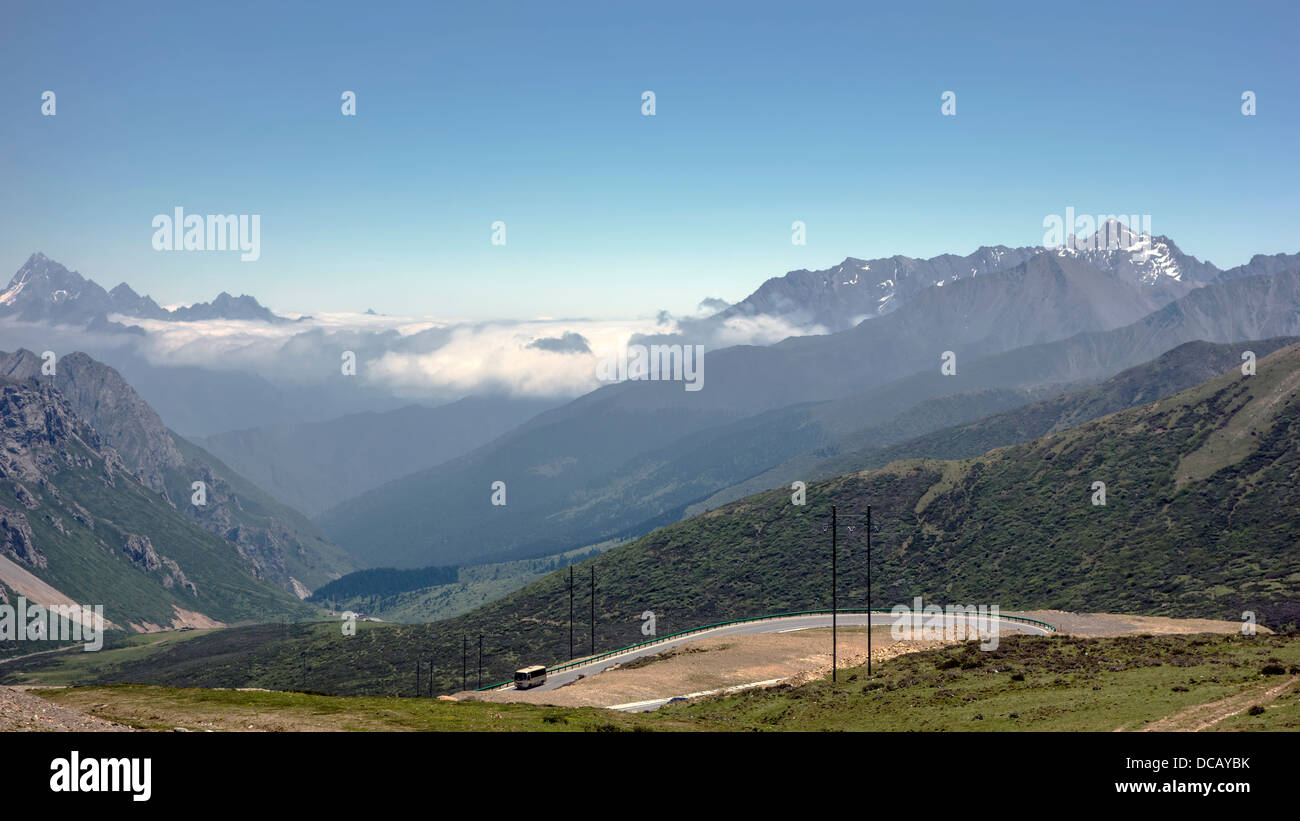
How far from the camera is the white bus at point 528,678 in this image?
332 feet

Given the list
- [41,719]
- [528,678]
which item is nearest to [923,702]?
[528,678]

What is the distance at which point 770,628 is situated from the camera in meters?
128

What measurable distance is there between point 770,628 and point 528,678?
1547 inches

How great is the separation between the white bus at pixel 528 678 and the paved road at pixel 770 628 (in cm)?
111

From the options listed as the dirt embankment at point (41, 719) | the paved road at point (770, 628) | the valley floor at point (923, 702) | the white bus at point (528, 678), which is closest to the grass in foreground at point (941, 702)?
the valley floor at point (923, 702)

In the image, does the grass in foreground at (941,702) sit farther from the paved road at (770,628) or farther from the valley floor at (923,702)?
the paved road at (770,628)

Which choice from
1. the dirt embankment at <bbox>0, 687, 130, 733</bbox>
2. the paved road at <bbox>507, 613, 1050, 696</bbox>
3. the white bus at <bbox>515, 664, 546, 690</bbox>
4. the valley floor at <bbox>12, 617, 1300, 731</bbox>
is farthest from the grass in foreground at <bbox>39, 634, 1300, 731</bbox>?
the paved road at <bbox>507, 613, 1050, 696</bbox>

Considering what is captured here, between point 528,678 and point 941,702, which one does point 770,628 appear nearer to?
point 528,678

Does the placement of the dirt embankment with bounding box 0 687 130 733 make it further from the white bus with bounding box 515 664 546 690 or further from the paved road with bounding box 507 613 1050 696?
the paved road with bounding box 507 613 1050 696

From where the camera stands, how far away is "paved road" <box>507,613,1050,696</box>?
111m
